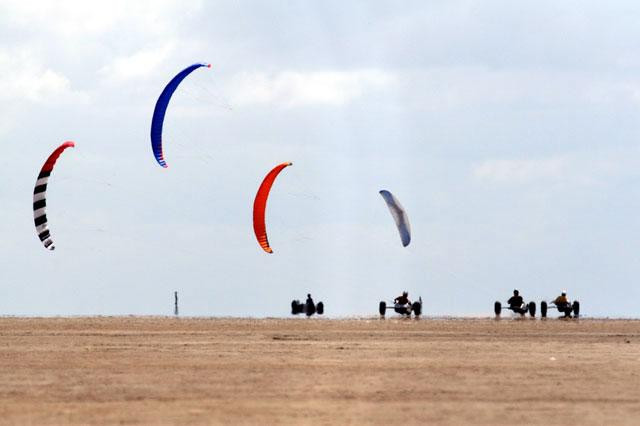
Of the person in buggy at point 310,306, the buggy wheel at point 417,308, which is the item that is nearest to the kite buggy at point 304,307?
the person in buggy at point 310,306

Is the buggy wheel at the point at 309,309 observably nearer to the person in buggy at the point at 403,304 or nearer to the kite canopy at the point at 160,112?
the person in buggy at the point at 403,304

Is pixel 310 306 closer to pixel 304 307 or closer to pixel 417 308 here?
pixel 304 307

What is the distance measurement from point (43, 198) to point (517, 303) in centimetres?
2067

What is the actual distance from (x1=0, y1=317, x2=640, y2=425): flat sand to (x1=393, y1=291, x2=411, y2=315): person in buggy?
16221mm

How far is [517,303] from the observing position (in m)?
63.8

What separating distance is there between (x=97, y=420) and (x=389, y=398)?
5.09 metres

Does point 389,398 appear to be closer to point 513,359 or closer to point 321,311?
point 513,359

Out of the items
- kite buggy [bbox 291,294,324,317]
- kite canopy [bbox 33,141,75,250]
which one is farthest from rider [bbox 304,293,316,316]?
kite canopy [bbox 33,141,75,250]

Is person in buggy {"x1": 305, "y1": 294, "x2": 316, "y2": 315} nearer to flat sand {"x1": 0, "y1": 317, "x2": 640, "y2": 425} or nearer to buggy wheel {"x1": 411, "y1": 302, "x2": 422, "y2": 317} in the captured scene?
buggy wheel {"x1": 411, "y1": 302, "x2": 422, "y2": 317}

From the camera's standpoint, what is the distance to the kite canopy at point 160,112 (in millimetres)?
52500

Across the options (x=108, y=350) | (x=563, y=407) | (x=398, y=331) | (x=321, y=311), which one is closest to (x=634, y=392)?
(x=563, y=407)

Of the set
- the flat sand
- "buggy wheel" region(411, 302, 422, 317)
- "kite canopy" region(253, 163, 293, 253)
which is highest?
"kite canopy" region(253, 163, 293, 253)

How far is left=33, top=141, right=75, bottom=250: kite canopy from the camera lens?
54281 millimetres

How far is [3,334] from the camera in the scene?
1785 inches
